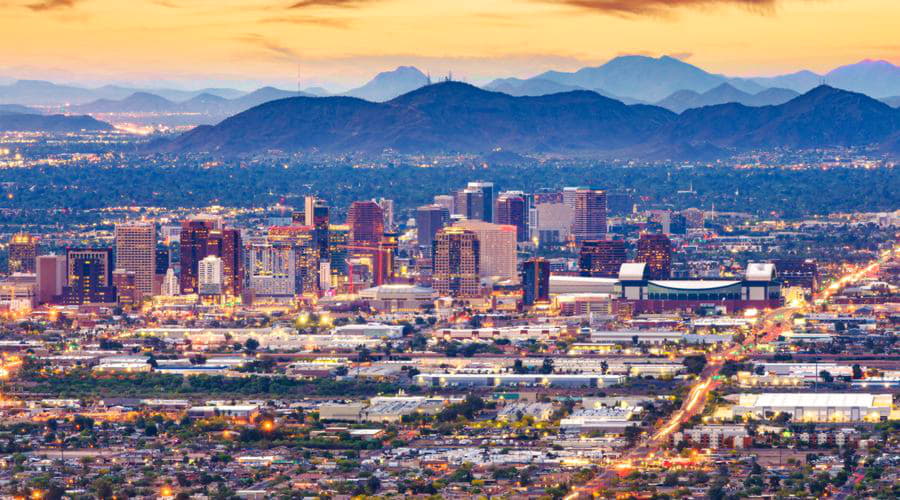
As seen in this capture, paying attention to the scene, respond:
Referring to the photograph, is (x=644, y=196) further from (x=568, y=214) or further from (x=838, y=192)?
(x=568, y=214)

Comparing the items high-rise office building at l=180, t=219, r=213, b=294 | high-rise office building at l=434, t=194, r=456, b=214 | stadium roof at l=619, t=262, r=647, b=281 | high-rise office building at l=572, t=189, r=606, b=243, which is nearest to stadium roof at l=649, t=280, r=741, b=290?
stadium roof at l=619, t=262, r=647, b=281

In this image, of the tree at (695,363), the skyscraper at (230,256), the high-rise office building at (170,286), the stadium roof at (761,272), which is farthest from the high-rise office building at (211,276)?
the tree at (695,363)

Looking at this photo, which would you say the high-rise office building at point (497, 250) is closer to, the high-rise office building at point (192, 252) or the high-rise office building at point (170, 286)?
the high-rise office building at point (192, 252)

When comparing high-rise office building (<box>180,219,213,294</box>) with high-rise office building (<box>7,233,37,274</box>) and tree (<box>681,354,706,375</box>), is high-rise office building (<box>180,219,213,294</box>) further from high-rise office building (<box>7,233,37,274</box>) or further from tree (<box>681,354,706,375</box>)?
Answer: tree (<box>681,354,706,375</box>)

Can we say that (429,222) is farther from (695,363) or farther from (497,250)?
(695,363)

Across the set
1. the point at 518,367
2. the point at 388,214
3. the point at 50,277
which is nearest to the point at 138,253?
the point at 50,277
